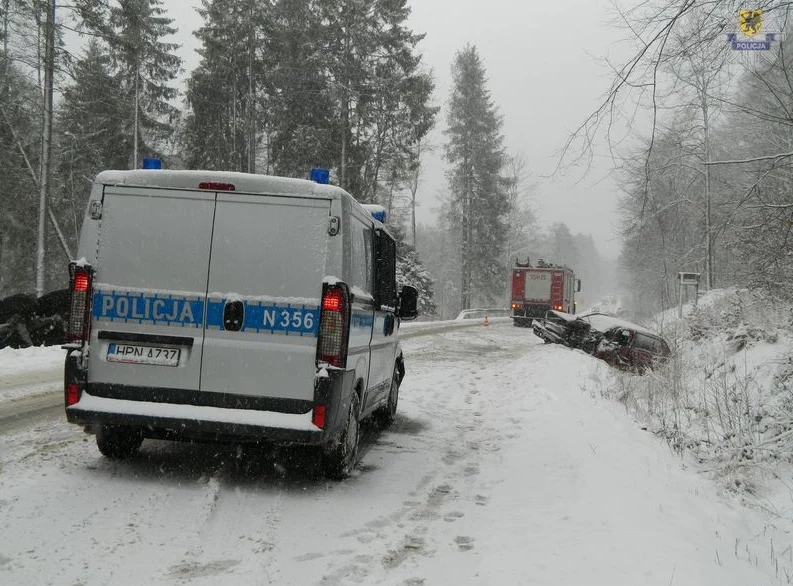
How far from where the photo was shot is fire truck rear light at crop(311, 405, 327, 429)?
15.1 feet

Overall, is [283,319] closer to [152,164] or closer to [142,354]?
[142,354]

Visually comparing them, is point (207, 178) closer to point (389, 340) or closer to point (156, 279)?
point (156, 279)

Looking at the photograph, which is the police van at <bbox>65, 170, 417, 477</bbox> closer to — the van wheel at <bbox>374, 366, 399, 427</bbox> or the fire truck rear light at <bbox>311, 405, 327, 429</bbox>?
the fire truck rear light at <bbox>311, 405, 327, 429</bbox>

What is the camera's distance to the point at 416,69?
3162cm

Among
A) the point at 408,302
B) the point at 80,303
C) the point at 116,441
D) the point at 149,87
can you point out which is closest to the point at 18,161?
the point at 149,87

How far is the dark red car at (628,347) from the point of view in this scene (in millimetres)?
14867

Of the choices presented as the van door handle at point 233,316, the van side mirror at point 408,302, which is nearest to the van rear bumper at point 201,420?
the van door handle at point 233,316

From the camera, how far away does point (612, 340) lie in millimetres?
15742

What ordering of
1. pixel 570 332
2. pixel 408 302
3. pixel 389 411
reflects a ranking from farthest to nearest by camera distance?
pixel 570 332, pixel 389 411, pixel 408 302

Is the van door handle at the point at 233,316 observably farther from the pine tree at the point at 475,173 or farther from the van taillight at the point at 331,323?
the pine tree at the point at 475,173

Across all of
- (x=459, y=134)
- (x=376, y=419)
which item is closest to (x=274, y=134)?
(x=459, y=134)

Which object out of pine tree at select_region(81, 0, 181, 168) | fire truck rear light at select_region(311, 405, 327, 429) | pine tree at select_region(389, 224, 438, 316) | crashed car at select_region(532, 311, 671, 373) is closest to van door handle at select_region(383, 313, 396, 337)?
fire truck rear light at select_region(311, 405, 327, 429)

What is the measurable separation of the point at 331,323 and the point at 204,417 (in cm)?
116

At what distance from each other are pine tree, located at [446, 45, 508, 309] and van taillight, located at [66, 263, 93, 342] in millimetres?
41207
